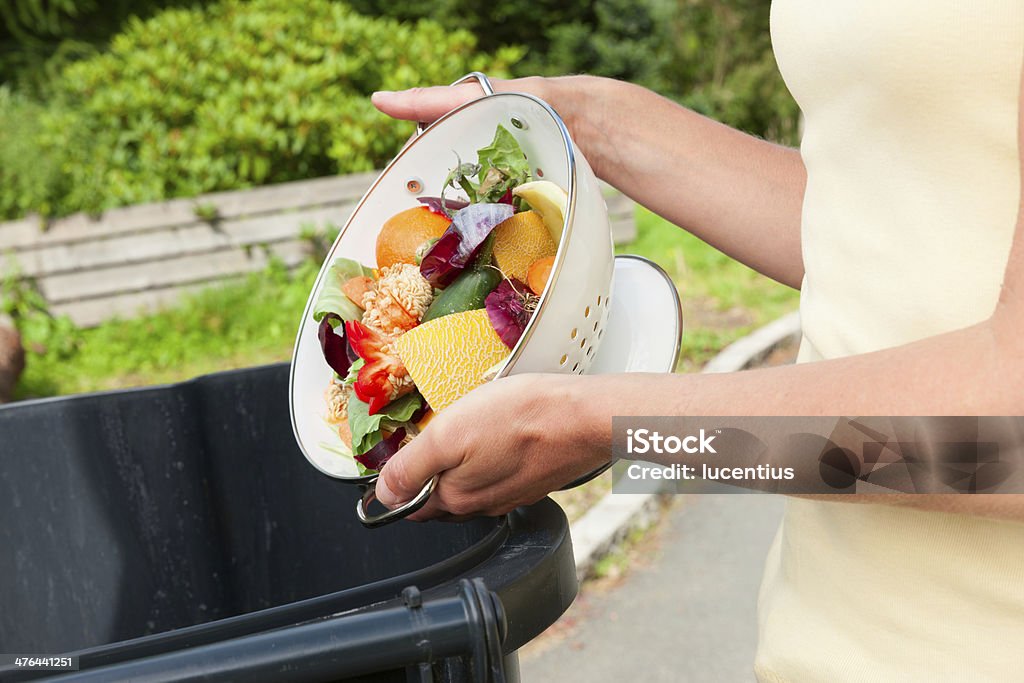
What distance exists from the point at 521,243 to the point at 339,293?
0.25m

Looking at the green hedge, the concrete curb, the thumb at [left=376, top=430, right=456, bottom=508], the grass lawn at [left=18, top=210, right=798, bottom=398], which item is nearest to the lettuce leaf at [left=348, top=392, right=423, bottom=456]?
the thumb at [left=376, top=430, right=456, bottom=508]

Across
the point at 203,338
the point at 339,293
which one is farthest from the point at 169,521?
the point at 203,338

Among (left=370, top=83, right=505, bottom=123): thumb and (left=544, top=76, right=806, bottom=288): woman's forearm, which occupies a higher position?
(left=370, top=83, right=505, bottom=123): thumb

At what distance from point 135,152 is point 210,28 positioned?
40.2 inches

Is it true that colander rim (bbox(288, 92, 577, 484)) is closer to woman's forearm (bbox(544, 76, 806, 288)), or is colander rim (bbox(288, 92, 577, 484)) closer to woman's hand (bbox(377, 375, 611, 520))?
woman's hand (bbox(377, 375, 611, 520))

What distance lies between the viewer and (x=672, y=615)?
310 cm

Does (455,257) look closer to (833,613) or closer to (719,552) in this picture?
(833,613)

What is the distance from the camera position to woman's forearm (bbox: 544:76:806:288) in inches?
54.9

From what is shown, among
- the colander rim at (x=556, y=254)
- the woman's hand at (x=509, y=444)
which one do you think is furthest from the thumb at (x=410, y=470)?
the colander rim at (x=556, y=254)

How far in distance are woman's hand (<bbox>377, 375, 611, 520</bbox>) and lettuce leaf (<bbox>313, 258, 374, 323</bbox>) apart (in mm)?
304

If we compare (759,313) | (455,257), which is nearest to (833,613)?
(455,257)

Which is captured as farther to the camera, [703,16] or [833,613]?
[703,16]

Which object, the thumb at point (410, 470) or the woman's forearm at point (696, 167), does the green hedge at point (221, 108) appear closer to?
the woman's forearm at point (696, 167)

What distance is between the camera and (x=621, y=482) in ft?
12.3
